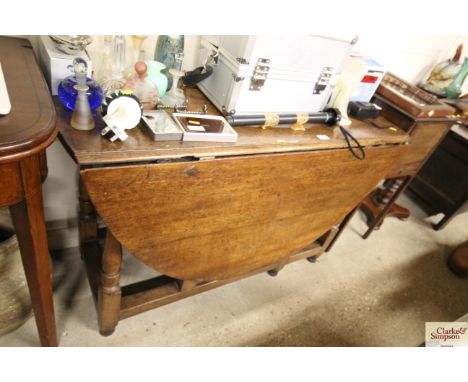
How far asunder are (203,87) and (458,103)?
157 cm

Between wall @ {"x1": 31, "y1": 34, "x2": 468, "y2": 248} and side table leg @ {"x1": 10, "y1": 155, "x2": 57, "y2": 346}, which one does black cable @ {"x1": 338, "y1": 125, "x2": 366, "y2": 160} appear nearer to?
wall @ {"x1": 31, "y1": 34, "x2": 468, "y2": 248}

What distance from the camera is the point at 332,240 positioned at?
1.77m

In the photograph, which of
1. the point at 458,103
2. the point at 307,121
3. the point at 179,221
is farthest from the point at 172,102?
the point at 458,103

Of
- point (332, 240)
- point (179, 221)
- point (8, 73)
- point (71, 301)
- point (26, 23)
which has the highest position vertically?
point (26, 23)

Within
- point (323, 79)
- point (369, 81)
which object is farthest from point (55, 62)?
point (369, 81)

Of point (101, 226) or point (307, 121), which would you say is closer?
point (307, 121)

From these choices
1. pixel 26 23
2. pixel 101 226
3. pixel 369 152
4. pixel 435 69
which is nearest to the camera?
pixel 26 23

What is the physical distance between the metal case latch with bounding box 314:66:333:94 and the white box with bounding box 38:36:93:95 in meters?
0.75

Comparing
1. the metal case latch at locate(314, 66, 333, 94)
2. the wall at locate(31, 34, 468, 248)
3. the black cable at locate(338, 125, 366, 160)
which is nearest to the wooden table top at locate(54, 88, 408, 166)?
the black cable at locate(338, 125, 366, 160)

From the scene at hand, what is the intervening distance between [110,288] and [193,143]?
599 mm

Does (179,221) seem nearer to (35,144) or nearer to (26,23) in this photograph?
(35,144)

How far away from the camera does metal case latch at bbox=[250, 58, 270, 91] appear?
980 millimetres

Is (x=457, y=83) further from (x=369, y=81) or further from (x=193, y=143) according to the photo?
(x=193, y=143)

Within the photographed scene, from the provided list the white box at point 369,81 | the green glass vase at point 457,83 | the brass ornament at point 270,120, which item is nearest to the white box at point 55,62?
the brass ornament at point 270,120
